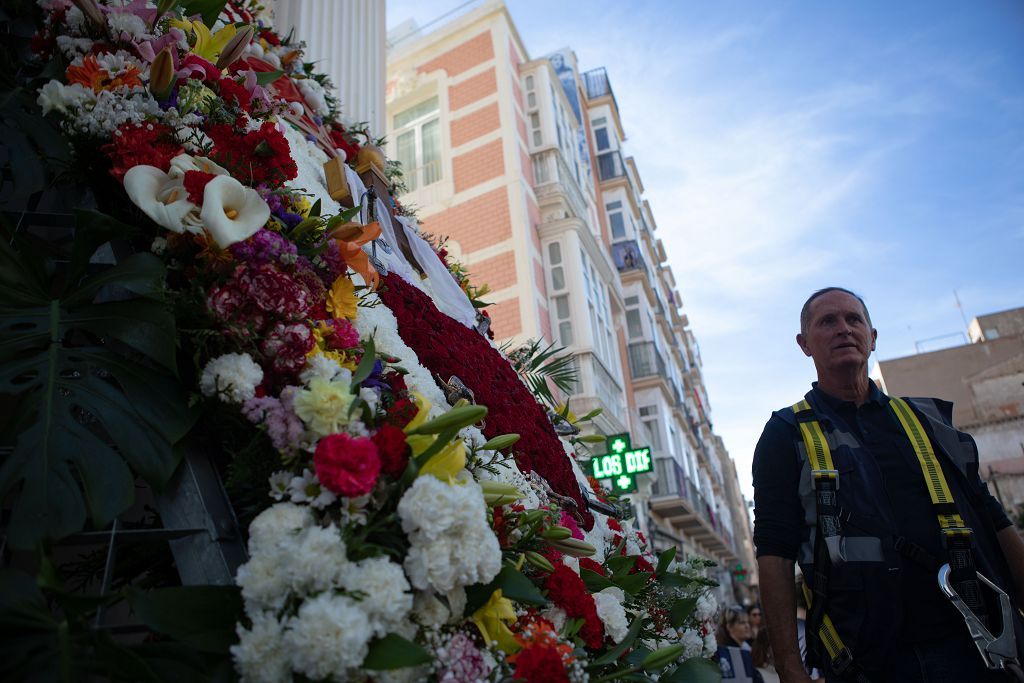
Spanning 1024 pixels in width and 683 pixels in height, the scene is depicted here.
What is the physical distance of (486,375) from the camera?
9.36 feet

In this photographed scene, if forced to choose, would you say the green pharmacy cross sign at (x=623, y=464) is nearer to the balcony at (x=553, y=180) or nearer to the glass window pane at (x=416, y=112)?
the balcony at (x=553, y=180)

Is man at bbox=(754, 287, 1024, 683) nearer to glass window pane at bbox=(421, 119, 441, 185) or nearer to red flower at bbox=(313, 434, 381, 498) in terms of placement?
red flower at bbox=(313, 434, 381, 498)

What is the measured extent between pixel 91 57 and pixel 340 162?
1.15m

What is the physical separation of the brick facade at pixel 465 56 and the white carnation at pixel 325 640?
1550cm

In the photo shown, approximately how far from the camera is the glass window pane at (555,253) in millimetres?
14047

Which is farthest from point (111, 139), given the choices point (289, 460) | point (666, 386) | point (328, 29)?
point (666, 386)

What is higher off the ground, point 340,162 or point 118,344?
point 340,162

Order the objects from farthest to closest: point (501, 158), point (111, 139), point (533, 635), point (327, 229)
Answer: point (501, 158), point (327, 229), point (111, 139), point (533, 635)

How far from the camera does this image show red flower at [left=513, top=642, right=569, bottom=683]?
56.4 inches

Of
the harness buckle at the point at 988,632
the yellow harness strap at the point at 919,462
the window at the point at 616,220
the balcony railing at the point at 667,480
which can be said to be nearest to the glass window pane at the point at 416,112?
the window at the point at 616,220

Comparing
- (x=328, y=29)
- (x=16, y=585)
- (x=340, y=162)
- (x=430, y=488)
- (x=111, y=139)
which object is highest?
(x=328, y=29)

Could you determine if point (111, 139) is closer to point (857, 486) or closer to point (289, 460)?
point (289, 460)

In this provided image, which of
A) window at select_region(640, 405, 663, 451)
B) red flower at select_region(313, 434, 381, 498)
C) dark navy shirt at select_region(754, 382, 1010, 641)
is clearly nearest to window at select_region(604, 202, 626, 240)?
window at select_region(640, 405, 663, 451)

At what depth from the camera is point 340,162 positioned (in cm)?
295
